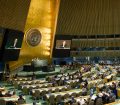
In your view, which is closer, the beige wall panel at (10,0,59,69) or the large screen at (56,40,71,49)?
the beige wall panel at (10,0,59,69)

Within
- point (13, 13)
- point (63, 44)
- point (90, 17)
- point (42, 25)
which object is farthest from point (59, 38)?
point (13, 13)

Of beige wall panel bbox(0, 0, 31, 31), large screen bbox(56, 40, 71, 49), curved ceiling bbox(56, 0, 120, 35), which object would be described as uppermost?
curved ceiling bbox(56, 0, 120, 35)

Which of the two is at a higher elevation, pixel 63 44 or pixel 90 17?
pixel 90 17

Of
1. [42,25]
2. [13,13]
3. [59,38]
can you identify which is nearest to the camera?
[13,13]

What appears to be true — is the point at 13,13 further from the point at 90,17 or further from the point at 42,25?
the point at 90,17

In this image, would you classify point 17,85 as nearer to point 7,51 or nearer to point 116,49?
point 7,51

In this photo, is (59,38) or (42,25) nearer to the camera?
(42,25)

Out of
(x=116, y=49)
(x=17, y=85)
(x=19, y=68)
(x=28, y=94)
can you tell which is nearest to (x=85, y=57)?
(x=116, y=49)

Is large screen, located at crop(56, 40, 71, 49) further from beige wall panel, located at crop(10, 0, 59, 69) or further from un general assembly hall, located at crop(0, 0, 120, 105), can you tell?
beige wall panel, located at crop(10, 0, 59, 69)

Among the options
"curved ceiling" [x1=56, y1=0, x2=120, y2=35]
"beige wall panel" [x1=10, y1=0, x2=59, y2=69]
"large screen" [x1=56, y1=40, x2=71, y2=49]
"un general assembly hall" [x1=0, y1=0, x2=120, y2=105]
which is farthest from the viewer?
"curved ceiling" [x1=56, y1=0, x2=120, y2=35]

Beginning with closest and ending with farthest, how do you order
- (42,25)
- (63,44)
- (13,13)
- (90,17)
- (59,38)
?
(13,13) → (42,25) → (59,38) → (63,44) → (90,17)

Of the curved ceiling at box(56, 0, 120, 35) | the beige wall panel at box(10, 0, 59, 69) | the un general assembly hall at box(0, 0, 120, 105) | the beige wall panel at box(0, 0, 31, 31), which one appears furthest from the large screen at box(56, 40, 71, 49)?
the beige wall panel at box(0, 0, 31, 31)

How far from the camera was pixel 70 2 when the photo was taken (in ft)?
129

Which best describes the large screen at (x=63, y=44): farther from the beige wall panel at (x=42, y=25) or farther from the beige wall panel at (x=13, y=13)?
the beige wall panel at (x=13, y=13)
